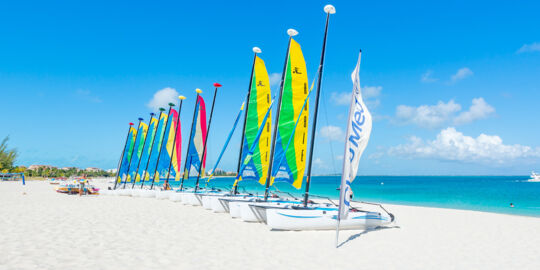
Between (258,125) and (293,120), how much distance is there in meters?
2.90

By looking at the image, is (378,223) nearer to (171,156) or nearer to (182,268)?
(182,268)

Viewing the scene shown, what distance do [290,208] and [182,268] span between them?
542 centimetres

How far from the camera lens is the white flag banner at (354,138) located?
866 centimetres

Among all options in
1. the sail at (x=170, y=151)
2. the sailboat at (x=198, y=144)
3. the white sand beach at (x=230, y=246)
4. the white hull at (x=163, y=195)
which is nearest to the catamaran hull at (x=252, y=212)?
the white sand beach at (x=230, y=246)

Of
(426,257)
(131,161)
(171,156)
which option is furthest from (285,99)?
(131,161)

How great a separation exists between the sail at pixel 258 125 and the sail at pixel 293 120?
1736mm

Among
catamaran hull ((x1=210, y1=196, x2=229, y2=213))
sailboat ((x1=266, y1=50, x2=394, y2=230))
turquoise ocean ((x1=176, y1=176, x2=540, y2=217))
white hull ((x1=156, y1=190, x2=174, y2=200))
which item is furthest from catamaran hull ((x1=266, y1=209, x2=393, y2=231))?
white hull ((x1=156, y1=190, x2=174, y2=200))

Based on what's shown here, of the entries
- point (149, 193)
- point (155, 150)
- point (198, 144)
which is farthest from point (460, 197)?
point (149, 193)

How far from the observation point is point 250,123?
16156mm

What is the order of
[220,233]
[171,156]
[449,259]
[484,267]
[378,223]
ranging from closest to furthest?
[484,267], [449,259], [220,233], [378,223], [171,156]

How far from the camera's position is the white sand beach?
22.2 ft

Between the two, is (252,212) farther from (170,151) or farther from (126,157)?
(126,157)

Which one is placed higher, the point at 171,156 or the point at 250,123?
the point at 250,123

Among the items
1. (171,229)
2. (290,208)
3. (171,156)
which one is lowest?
(171,229)
